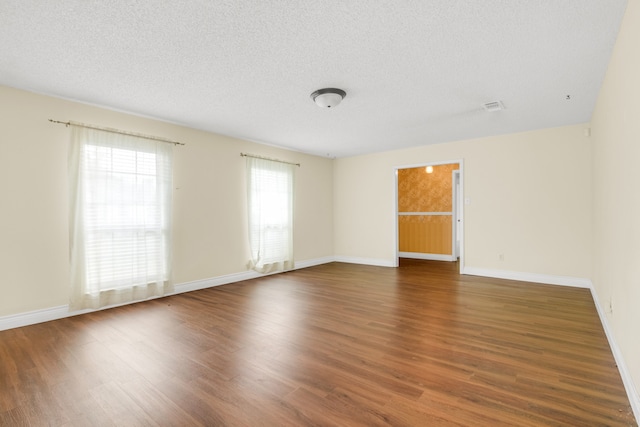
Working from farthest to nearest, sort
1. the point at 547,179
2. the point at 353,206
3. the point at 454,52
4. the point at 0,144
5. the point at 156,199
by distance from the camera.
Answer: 1. the point at 353,206
2. the point at 547,179
3. the point at 156,199
4. the point at 0,144
5. the point at 454,52

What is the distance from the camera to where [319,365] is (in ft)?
7.57

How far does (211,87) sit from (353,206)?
450 centimetres

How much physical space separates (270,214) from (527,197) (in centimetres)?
432

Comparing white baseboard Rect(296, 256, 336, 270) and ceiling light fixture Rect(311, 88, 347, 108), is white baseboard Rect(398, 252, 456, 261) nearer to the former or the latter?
white baseboard Rect(296, 256, 336, 270)

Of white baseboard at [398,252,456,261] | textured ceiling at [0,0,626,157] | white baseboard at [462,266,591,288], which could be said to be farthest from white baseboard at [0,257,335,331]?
white baseboard at [398,252,456,261]

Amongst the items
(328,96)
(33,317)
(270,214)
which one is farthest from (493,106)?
(33,317)

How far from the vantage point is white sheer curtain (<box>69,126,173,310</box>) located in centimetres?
349

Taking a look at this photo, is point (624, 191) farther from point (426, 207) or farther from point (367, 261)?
point (426, 207)

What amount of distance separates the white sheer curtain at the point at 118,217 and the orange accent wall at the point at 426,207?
5883 millimetres

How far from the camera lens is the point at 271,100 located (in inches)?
139

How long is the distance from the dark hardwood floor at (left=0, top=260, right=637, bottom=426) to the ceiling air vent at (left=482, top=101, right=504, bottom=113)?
94.4 inches

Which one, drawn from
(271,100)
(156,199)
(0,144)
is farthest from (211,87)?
(0,144)

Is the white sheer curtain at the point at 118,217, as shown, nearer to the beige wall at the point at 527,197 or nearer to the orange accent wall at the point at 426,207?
the beige wall at the point at 527,197

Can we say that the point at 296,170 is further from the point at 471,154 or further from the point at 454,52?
the point at 454,52
